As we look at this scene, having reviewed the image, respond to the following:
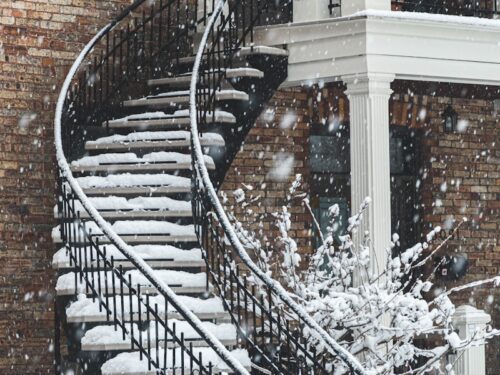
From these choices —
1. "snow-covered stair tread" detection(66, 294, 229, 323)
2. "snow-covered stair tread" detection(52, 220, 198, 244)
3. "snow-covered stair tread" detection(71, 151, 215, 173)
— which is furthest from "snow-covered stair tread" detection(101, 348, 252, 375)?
"snow-covered stair tread" detection(71, 151, 215, 173)

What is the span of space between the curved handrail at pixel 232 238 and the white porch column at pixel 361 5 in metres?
1.16

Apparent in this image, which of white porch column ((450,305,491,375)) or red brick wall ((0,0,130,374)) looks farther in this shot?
red brick wall ((0,0,130,374))

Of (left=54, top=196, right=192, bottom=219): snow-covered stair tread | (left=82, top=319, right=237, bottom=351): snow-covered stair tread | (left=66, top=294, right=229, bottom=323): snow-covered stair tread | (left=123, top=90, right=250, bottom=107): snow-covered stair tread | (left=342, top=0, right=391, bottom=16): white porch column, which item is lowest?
(left=82, top=319, right=237, bottom=351): snow-covered stair tread

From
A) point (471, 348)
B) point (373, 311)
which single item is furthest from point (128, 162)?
point (471, 348)

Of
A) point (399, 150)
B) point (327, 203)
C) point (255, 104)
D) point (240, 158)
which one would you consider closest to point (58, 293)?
point (255, 104)

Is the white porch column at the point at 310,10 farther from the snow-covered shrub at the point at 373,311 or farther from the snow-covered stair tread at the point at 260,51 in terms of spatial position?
the snow-covered shrub at the point at 373,311

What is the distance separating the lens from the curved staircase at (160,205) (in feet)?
31.4

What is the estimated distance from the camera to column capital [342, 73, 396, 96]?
11.1 metres

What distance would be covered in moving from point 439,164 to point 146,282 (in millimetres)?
5853

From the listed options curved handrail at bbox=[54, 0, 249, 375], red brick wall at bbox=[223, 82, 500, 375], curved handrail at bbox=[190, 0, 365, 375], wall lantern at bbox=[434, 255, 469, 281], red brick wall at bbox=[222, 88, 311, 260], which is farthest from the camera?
wall lantern at bbox=[434, 255, 469, 281]

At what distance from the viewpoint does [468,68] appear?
11883 millimetres

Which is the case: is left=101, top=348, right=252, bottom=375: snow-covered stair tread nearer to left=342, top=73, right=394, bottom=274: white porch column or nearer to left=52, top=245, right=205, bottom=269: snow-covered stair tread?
left=52, top=245, right=205, bottom=269: snow-covered stair tread

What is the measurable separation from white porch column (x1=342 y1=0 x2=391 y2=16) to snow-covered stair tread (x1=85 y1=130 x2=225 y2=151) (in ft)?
5.38

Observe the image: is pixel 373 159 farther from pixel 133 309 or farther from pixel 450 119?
pixel 450 119
